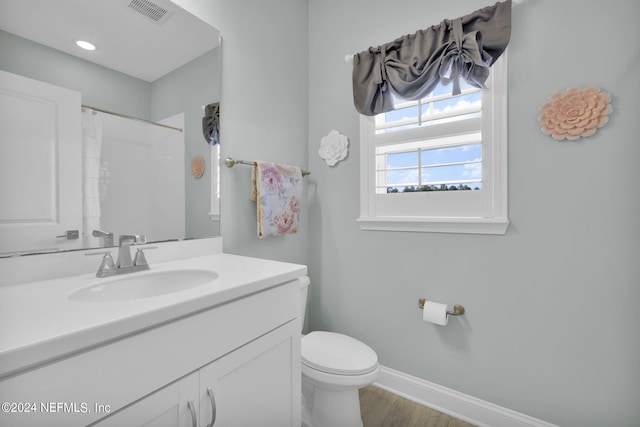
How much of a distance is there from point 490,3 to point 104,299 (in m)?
2.05

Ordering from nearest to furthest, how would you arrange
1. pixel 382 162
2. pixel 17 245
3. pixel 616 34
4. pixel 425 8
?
pixel 17 245, pixel 616 34, pixel 425 8, pixel 382 162

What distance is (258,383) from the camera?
2.92 ft

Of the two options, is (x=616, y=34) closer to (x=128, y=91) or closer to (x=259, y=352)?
(x=259, y=352)

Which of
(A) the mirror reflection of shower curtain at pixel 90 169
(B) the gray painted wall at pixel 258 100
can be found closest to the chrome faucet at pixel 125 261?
(A) the mirror reflection of shower curtain at pixel 90 169

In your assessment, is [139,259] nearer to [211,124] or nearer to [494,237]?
[211,124]

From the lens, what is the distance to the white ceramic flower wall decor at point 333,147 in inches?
70.6

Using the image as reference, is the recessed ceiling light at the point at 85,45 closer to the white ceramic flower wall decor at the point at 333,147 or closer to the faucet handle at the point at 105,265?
the faucet handle at the point at 105,265

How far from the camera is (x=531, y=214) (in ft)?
4.15

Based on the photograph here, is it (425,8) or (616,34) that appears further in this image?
(425,8)

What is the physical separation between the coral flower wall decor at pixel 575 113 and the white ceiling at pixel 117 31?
1609 mm

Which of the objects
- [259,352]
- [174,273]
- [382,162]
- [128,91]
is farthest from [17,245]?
[382,162]

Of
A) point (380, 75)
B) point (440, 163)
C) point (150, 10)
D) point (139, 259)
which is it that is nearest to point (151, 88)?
point (150, 10)

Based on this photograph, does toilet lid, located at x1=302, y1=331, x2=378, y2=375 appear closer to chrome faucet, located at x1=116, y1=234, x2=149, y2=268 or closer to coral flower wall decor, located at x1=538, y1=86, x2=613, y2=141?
chrome faucet, located at x1=116, y1=234, x2=149, y2=268

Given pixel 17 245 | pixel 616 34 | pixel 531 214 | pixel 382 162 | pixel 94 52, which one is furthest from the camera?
pixel 382 162
